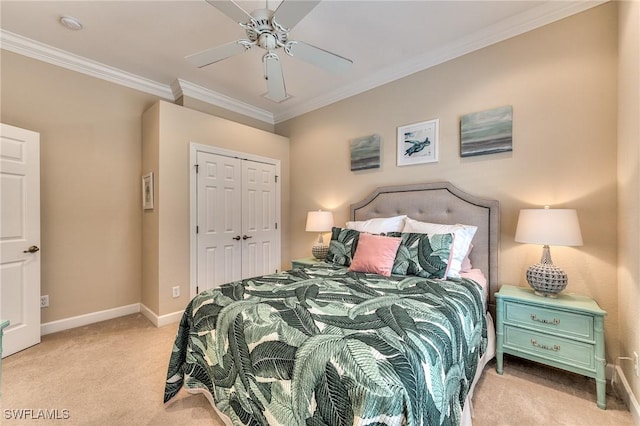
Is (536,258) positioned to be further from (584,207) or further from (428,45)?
(428,45)

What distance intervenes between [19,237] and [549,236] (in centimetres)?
436

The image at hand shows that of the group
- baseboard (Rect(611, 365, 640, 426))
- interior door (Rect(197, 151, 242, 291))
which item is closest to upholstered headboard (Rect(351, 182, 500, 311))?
baseboard (Rect(611, 365, 640, 426))

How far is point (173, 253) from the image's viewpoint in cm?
308

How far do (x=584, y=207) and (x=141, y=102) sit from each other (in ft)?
15.3

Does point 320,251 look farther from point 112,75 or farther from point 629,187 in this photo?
point 112,75

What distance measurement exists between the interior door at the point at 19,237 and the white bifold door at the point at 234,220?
4.59ft

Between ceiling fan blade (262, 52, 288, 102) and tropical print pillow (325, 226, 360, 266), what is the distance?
58.3 inches

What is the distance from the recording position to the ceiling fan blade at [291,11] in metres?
1.49

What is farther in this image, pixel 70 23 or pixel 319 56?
pixel 70 23

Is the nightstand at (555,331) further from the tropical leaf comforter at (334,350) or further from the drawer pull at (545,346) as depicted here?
the tropical leaf comforter at (334,350)

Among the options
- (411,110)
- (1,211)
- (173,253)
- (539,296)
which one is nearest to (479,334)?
(539,296)

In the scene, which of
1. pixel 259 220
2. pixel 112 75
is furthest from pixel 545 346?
pixel 112 75

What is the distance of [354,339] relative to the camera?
1.10 meters

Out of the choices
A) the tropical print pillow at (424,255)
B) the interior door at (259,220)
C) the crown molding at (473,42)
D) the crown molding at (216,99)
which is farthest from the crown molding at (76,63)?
the tropical print pillow at (424,255)
